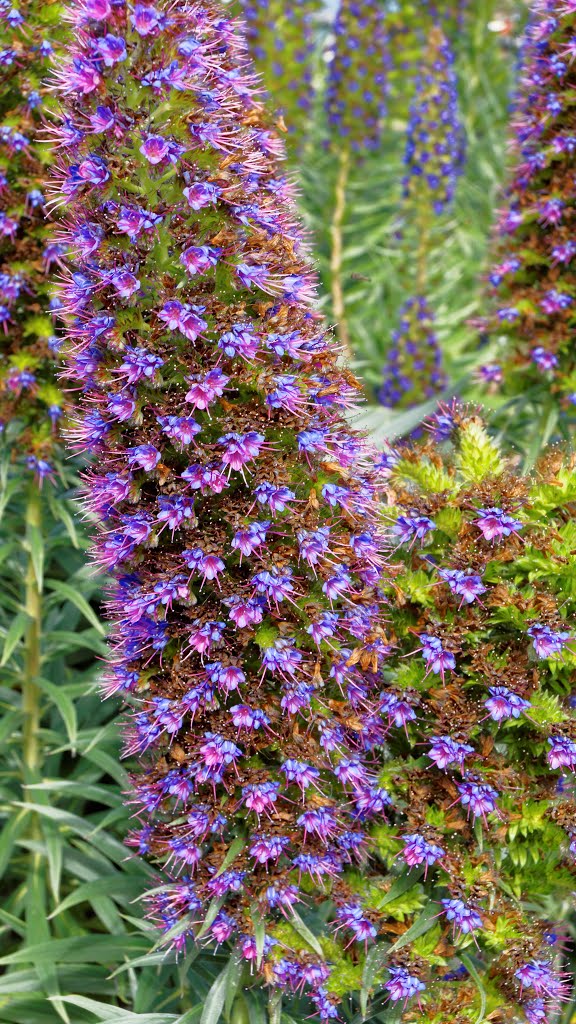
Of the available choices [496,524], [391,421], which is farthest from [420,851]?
[391,421]

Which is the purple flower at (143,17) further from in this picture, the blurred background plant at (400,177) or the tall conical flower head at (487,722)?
the blurred background plant at (400,177)

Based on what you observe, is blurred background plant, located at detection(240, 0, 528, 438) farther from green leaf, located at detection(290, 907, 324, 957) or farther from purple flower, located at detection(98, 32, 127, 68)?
purple flower, located at detection(98, 32, 127, 68)

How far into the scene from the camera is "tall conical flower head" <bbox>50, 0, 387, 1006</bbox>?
8.41ft

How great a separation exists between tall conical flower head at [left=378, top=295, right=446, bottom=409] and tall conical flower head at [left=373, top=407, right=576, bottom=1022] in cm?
333

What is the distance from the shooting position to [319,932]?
3299mm

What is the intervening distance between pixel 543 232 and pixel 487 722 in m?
2.36

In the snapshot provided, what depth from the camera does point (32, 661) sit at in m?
4.36

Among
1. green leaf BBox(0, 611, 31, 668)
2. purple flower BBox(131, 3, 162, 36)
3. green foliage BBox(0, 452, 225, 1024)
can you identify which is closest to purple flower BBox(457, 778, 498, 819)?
green foliage BBox(0, 452, 225, 1024)

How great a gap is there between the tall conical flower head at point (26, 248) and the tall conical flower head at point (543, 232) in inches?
78.1

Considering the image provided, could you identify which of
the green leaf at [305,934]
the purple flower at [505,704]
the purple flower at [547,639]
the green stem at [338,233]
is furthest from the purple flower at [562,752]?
the green stem at [338,233]

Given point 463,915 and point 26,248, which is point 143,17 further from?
point 463,915

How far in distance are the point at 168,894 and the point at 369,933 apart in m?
0.62

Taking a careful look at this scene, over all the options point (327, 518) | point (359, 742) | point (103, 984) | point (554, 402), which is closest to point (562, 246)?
point (554, 402)

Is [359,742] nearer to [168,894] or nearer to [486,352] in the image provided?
[168,894]
